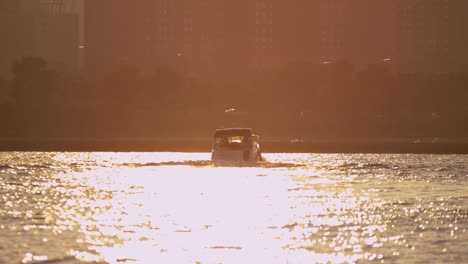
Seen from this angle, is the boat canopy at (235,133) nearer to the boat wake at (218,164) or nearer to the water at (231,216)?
the boat wake at (218,164)

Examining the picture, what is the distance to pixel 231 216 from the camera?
6159cm

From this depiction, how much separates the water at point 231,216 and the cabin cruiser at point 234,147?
3.16m

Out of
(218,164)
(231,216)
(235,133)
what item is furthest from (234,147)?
(231,216)

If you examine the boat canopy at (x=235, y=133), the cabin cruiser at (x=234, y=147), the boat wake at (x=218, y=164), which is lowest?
the boat wake at (x=218, y=164)

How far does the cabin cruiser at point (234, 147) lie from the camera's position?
10594 centimetres

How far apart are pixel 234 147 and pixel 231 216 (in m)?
45.0

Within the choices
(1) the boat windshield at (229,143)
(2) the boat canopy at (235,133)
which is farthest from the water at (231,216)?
(2) the boat canopy at (235,133)

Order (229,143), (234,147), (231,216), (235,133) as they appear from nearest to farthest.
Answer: (231,216)
(234,147)
(235,133)
(229,143)

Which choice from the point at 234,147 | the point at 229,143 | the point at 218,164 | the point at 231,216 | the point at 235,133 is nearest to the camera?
the point at 231,216

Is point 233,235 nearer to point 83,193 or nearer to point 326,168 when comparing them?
point 83,193

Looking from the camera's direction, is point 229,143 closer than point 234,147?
No

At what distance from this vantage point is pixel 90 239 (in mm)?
50938

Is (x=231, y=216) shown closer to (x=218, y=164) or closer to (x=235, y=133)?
(x=218, y=164)

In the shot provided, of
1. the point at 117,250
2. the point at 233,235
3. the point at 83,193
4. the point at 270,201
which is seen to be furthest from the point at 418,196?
the point at 117,250
